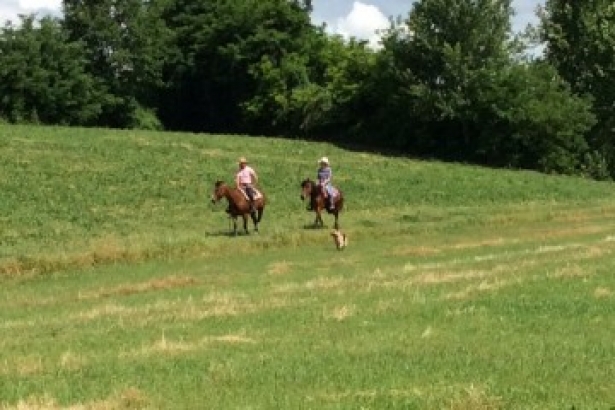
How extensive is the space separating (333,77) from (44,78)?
22.3 meters

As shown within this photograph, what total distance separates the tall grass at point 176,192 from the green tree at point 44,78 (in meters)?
16.3

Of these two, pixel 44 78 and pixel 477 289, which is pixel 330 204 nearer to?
pixel 477 289

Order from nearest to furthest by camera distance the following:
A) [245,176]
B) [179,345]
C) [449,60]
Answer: [179,345]
[245,176]
[449,60]

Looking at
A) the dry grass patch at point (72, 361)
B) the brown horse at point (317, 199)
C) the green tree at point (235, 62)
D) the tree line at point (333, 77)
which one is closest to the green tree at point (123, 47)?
the tree line at point (333, 77)

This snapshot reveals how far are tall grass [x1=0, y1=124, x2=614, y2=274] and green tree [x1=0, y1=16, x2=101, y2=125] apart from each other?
1627 centimetres

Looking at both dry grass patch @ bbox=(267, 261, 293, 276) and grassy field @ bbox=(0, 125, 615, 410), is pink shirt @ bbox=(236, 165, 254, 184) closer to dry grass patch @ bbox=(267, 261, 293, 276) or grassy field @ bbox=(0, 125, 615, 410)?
grassy field @ bbox=(0, 125, 615, 410)

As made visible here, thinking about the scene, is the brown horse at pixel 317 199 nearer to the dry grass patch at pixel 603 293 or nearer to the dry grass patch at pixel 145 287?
the dry grass patch at pixel 145 287

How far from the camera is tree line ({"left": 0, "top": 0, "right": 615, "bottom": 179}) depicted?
211 feet

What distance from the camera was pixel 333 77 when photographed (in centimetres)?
7462

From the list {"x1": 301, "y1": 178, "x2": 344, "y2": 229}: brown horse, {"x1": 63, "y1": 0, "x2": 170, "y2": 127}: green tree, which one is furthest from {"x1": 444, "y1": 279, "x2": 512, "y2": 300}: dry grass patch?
{"x1": 63, "y1": 0, "x2": 170, "y2": 127}: green tree

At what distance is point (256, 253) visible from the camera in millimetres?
27844

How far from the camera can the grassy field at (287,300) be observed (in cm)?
909

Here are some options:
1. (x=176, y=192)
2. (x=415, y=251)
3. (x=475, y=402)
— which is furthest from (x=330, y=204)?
(x=475, y=402)

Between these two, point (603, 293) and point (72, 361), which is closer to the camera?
point (72, 361)
